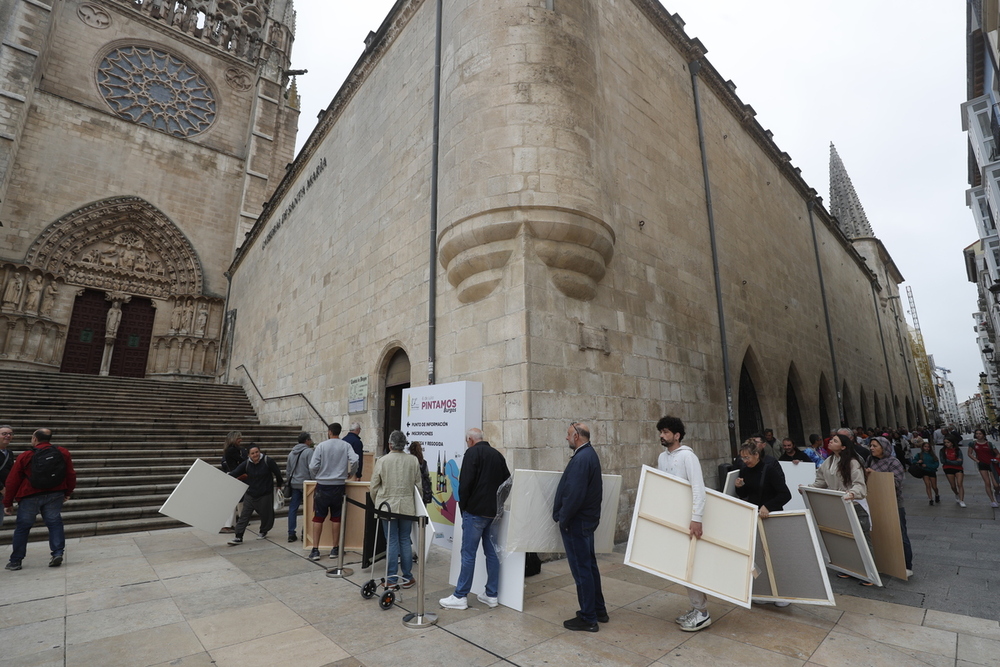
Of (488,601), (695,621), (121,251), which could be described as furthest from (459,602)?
(121,251)

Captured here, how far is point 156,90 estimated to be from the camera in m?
23.0

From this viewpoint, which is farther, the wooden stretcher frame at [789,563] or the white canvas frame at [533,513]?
the white canvas frame at [533,513]

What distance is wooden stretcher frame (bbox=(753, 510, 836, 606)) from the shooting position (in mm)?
3621

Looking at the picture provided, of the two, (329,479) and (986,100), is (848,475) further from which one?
(986,100)

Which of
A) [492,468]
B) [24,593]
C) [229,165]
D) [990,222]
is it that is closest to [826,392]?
[492,468]

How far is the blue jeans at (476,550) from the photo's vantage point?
13.0ft

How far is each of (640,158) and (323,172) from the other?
8742 mm

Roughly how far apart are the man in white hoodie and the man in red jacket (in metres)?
6.12

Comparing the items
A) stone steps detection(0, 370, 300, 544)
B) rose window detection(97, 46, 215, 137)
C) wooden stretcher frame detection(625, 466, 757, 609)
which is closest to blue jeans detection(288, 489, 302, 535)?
stone steps detection(0, 370, 300, 544)

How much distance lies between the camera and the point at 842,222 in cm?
3694

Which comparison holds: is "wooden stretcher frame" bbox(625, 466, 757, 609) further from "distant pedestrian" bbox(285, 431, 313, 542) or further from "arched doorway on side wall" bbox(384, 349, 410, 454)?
"arched doorway on side wall" bbox(384, 349, 410, 454)

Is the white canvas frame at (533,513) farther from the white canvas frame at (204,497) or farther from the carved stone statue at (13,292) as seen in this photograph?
the carved stone statue at (13,292)

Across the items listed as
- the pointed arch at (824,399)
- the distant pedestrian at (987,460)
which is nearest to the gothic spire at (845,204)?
the pointed arch at (824,399)

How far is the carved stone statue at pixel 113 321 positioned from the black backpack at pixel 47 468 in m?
18.0
